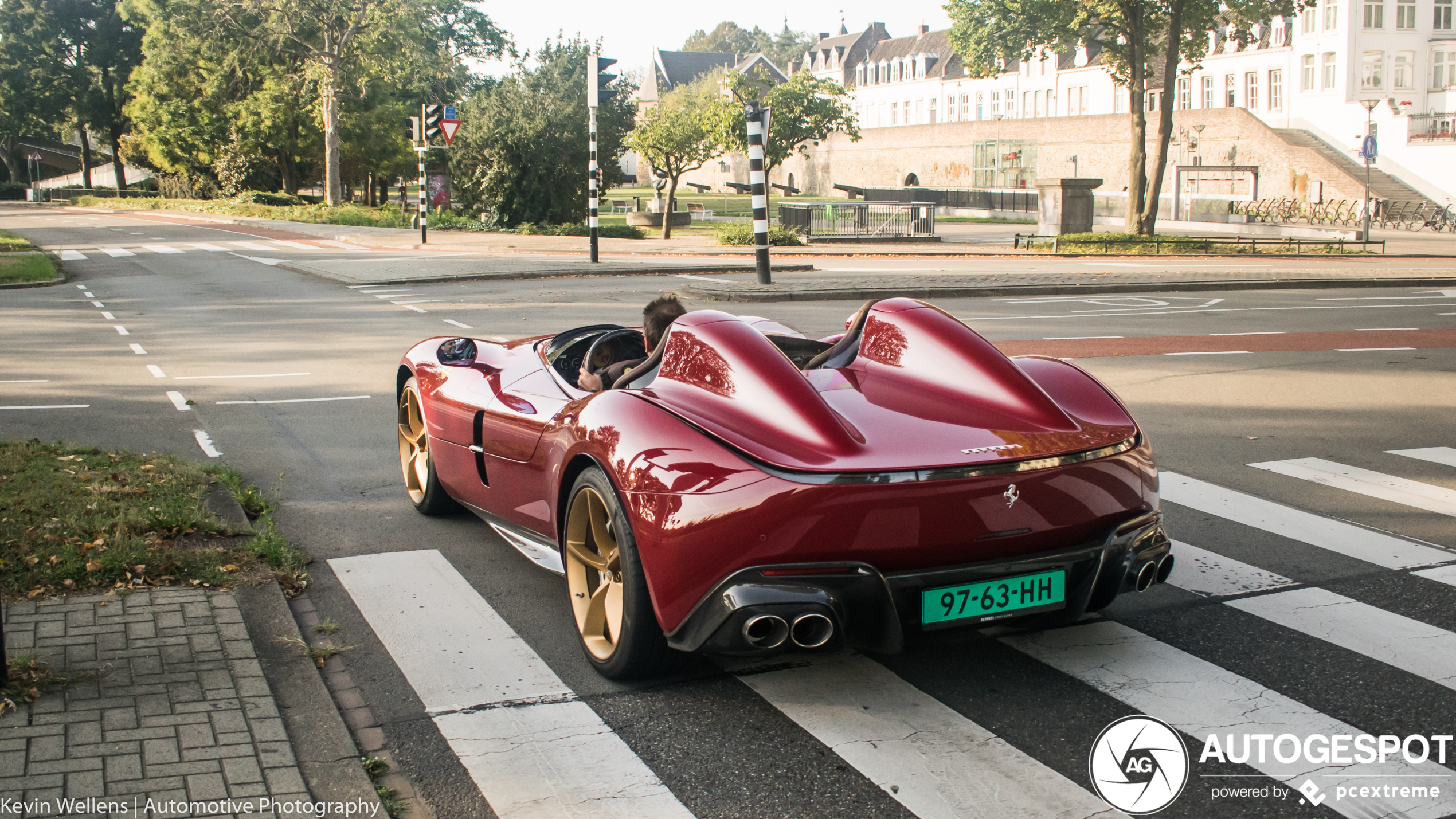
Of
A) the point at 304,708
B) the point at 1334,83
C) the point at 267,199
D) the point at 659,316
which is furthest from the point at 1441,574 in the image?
the point at 1334,83

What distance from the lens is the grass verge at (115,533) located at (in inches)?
187

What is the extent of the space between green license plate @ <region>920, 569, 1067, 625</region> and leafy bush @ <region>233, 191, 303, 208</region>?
56.9 meters

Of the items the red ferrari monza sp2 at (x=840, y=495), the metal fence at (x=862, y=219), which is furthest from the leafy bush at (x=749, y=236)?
the red ferrari monza sp2 at (x=840, y=495)

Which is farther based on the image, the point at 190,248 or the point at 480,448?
the point at 190,248

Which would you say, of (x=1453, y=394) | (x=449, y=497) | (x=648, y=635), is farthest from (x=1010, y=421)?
(x=1453, y=394)

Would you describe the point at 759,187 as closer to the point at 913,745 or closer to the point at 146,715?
the point at 913,745

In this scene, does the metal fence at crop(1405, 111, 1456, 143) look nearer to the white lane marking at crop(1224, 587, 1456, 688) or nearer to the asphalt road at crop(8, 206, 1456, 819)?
the asphalt road at crop(8, 206, 1456, 819)

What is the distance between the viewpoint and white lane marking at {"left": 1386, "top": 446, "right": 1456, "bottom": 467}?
24.3 ft

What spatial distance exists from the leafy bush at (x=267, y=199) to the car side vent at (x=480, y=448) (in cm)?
5452

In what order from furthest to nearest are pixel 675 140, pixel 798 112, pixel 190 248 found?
pixel 798 112 < pixel 675 140 < pixel 190 248

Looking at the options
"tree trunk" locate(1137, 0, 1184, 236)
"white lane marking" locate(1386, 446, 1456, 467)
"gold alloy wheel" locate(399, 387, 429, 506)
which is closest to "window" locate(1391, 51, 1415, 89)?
"tree trunk" locate(1137, 0, 1184, 236)

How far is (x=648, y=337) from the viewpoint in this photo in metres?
5.02

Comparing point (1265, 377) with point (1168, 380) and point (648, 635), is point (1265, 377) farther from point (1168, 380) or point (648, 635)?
point (648, 635)

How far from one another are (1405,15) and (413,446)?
2437 inches
